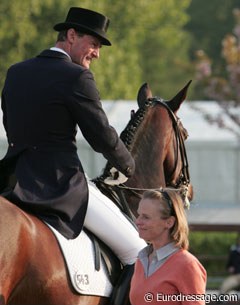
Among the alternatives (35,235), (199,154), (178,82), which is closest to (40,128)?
(35,235)

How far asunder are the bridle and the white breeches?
0.21 meters

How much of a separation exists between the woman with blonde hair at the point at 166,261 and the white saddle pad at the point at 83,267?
25.2 inches

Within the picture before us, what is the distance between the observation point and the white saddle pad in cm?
514

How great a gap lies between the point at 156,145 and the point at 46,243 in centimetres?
135

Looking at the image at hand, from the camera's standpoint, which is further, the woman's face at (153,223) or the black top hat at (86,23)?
the black top hat at (86,23)

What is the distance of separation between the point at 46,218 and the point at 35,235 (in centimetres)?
26

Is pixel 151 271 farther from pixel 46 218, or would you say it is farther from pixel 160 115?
pixel 160 115

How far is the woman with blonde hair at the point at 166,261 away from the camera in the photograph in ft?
14.2

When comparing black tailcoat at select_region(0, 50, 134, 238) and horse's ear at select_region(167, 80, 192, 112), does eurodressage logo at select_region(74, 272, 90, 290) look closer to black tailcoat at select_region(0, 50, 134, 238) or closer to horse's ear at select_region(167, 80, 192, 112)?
black tailcoat at select_region(0, 50, 134, 238)

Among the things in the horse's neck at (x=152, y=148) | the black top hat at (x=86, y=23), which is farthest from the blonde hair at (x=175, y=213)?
the horse's neck at (x=152, y=148)

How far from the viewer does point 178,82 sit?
47.2 m

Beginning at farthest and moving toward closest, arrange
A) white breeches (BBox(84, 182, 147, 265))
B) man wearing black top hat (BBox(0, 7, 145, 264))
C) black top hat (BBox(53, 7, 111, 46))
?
black top hat (BBox(53, 7, 111, 46)), white breeches (BBox(84, 182, 147, 265)), man wearing black top hat (BBox(0, 7, 145, 264))

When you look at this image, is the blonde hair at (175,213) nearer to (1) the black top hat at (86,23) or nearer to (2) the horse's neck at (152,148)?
(1) the black top hat at (86,23)

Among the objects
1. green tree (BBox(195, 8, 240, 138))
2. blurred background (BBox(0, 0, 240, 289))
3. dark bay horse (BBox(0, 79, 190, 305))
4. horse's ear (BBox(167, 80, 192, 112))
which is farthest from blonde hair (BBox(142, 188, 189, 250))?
green tree (BBox(195, 8, 240, 138))
